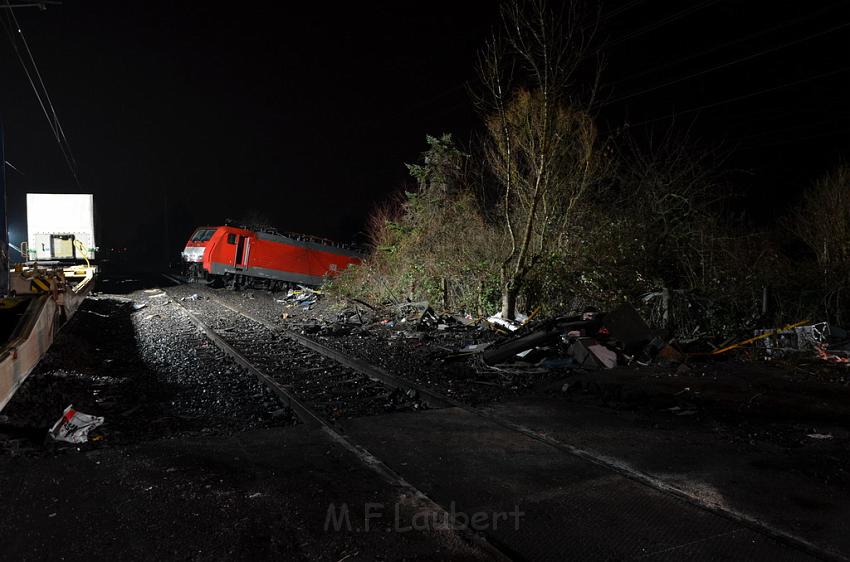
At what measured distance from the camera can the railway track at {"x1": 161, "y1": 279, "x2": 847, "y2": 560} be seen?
3219 mm

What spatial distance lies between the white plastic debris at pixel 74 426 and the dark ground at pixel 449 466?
0.38ft

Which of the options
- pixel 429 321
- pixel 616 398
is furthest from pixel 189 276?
pixel 616 398

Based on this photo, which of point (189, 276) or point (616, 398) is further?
point (189, 276)

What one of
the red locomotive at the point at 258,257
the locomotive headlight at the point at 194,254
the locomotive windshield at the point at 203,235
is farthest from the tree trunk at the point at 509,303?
the locomotive windshield at the point at 203,235

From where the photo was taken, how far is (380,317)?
13.8 m

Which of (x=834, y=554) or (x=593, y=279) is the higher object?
(x=593, y=279)

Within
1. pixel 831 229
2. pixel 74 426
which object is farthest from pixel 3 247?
pixel 831 229

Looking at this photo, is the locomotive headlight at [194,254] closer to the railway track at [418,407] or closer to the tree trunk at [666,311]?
the railway track at [418,407]

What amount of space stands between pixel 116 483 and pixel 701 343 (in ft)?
27.5

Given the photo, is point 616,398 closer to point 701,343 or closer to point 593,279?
point 701,343

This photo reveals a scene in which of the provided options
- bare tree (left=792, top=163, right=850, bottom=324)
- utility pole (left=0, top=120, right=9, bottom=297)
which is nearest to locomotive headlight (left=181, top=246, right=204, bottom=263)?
utility pole (left=0, top=120, right=9, bottom=297)

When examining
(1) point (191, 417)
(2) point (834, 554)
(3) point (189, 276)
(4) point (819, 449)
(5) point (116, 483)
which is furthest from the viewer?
(3) point (189, 276)

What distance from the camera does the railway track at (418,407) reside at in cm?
322

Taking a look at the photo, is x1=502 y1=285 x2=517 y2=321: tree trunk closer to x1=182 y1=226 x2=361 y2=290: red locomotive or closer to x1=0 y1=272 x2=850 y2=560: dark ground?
x1=0 y1=272 x2=850 y2=560: dark ground
